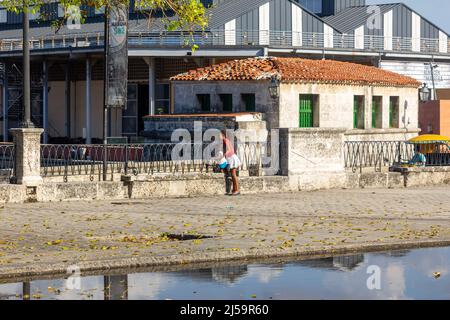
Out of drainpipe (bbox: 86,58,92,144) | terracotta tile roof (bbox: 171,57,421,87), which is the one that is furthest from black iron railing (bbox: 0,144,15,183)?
drainpipe (bbox: 86,58,92,144)

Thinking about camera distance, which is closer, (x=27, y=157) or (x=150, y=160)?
(x=27, y=157)

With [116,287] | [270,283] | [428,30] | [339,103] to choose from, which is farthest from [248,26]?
[116,287]

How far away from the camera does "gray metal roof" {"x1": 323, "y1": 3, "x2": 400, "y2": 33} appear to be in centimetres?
7056

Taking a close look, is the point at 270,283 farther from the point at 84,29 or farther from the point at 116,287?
the point at 84,29

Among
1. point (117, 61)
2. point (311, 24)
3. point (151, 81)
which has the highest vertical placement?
point (311, 24)

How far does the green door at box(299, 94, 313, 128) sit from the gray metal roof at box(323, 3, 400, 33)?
1109 inches

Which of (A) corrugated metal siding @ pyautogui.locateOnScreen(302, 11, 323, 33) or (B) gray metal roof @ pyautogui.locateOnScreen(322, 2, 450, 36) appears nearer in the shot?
(A) corrugated metal siding @ pyautogui.locateOnScreen(302, 11, 323, 33)

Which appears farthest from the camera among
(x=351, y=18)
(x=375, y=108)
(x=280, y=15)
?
(x=351, y=18)

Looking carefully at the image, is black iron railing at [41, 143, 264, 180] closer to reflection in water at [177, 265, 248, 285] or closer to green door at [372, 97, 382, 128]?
reflection in water at [177, 265, 248, 285]

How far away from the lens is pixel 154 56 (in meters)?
52.9

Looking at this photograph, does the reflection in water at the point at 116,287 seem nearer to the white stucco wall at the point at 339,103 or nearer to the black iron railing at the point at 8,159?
the black iron railing at the point at 8,159

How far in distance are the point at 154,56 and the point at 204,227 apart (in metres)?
35.4

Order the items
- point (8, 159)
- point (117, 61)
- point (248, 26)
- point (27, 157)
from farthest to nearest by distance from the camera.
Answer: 1. point (248, 26)
2. point (117, 61)
3. point (8, 159)
4. point (27, 157)
